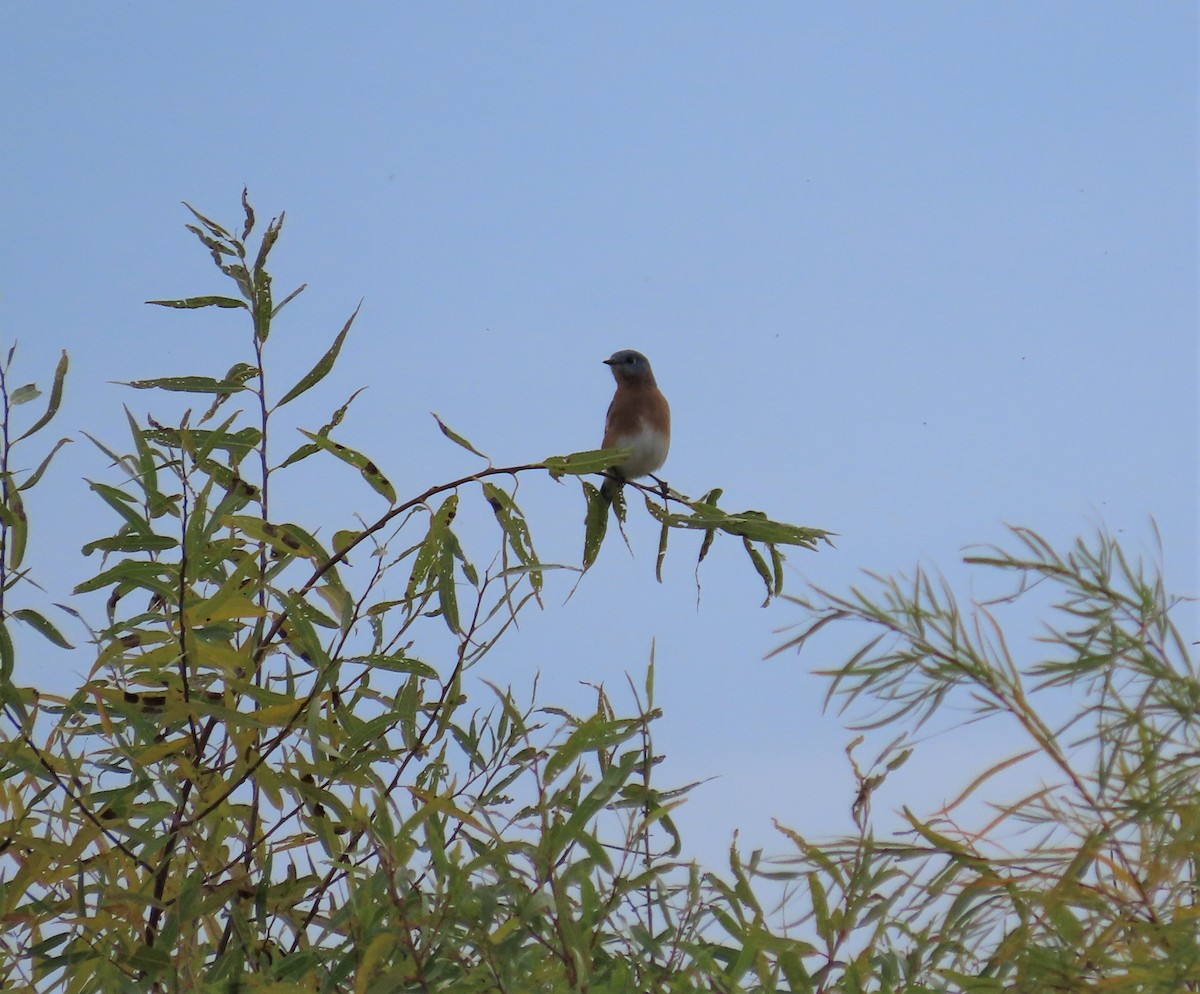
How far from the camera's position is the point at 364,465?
217cm

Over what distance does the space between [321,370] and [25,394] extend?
0.46 m

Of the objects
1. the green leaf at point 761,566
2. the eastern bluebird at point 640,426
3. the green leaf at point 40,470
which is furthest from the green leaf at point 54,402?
the eastern bluebird at point 640,426

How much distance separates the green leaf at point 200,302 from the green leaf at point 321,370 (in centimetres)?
8

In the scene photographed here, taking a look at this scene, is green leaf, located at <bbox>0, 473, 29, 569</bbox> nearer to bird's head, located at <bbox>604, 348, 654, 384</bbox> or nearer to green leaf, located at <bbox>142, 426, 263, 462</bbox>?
green leaf, located at <bbox>142, 426, 263, 462</bbox>

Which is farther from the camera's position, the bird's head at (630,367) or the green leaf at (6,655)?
the bird's head at (630,367)

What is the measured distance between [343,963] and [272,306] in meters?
0.98

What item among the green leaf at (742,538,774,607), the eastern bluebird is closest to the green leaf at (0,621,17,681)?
the green leaf at (742,538,774,607)

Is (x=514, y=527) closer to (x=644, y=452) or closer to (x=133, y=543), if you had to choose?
(x=133, y=543)

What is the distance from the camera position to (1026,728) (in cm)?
161

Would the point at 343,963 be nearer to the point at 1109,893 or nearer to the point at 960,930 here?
the point at 960,930

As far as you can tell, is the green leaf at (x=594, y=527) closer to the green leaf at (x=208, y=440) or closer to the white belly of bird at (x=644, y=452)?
the green leaf at (x=208, y=440)

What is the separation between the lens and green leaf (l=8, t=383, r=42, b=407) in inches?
85.4

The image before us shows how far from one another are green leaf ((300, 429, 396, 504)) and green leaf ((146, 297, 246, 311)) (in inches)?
9.4

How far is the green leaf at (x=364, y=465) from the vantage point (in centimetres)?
216
